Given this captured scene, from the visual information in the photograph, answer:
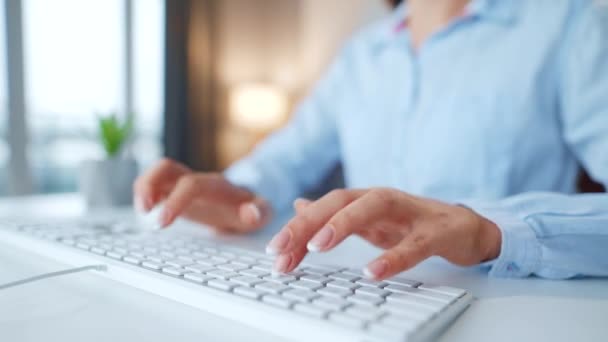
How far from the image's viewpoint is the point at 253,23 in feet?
10.7

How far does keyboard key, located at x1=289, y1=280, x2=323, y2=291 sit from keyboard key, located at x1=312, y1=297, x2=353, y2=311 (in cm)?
3

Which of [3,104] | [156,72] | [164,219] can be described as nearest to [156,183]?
[164,219]

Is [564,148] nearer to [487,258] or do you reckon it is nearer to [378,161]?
[378,161]

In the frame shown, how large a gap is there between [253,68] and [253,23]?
0.33m

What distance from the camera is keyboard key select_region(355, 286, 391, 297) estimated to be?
0.32 meters

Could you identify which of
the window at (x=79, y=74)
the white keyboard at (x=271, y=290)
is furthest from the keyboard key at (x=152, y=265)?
the window at (x=79, y=74)

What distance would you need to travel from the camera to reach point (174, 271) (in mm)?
374

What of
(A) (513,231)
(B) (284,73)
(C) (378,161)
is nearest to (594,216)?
(A) (513,231)

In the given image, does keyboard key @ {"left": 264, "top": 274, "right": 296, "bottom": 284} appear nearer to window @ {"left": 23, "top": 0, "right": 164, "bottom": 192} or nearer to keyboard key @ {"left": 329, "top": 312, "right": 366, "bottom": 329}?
keyboard key @ {"left": 329, "top": 312, "right": 366, "bottom": 329}

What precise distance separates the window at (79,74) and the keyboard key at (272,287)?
2.32 meters

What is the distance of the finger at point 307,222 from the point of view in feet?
1.27

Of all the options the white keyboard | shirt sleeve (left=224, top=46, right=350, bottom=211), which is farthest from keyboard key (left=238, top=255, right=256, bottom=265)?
shirt sleeve (left=224, top=46, right=350, bottom=211)

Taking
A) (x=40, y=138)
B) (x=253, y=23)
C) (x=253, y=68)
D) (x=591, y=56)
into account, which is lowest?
(x=40, y=138)

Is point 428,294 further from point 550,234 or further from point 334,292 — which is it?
point 550,234
